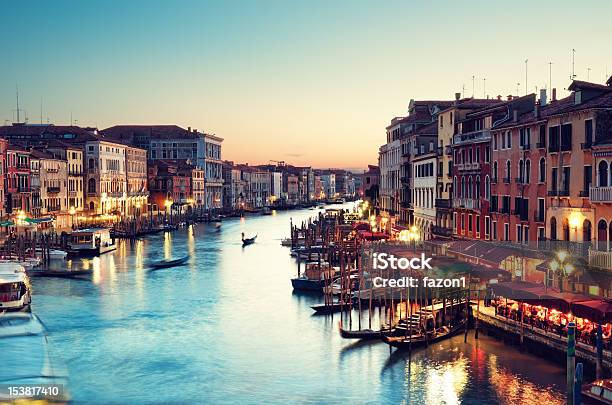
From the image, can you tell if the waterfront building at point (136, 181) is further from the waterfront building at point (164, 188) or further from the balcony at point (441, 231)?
the balcony at point (441, 231)

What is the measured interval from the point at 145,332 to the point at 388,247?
1063cm

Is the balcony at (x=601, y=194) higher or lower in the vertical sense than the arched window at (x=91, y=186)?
lower

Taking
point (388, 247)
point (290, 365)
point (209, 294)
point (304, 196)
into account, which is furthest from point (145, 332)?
point (304, 196)

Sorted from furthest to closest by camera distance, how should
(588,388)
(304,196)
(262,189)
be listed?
(304,196), (262,189), (588,388)

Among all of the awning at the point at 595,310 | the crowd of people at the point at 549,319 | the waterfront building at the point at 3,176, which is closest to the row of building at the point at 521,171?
the crowd of people at the point at 549,319

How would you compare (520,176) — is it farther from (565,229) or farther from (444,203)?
(444,203)

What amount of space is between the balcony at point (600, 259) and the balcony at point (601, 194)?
1.09 meters

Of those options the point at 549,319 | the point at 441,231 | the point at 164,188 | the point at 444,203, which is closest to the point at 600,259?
the point at 549,319

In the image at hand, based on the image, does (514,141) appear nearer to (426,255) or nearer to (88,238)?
(426,255)

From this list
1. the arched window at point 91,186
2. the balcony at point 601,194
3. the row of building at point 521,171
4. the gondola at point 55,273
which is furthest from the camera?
the arched window at point 91,186

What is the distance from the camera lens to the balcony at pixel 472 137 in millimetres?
23484

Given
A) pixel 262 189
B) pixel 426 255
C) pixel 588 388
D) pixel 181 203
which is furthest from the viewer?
pixel 262 189

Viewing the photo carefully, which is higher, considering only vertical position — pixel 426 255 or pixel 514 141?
pixel 514 141

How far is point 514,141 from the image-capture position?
21.4 meters
